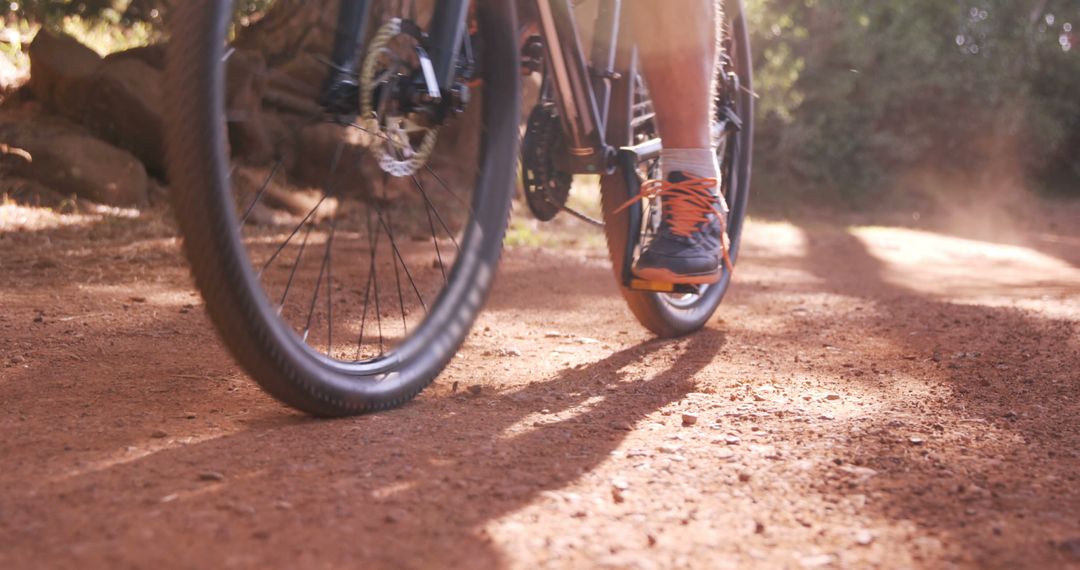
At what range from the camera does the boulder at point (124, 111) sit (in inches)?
210

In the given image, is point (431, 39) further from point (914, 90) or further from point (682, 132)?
point (914, 90)

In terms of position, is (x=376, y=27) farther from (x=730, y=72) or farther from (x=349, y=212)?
(x=349, y=212)

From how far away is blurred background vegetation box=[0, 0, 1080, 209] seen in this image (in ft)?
39.6

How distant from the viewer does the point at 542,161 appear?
7.50 feet

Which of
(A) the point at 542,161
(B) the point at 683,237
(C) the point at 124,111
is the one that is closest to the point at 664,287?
(B) the point at 683,237

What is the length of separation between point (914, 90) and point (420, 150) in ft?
39.1

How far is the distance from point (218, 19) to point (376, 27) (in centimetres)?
39

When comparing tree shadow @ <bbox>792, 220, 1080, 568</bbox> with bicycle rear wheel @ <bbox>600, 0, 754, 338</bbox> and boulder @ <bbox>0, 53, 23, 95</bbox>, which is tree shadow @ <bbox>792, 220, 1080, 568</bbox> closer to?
bicycle rear wheel @ <bbox>600, 0, 754, 338</bbox>

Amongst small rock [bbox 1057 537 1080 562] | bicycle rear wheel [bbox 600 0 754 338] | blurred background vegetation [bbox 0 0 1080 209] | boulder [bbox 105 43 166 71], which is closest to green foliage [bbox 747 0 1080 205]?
blurred background vegetation [bbox 0 0 1080 209]

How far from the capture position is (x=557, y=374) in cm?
224

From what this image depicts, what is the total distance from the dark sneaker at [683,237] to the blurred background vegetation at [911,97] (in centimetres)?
948

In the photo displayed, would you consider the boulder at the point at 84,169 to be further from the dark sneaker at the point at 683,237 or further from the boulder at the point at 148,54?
the dark sneaker at the point at 683,237

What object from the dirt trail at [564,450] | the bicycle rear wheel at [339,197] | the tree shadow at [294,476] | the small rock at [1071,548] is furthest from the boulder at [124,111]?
the small rock at [1071,548]

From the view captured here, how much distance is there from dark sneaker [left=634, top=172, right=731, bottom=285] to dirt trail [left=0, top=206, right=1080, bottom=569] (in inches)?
9.0
